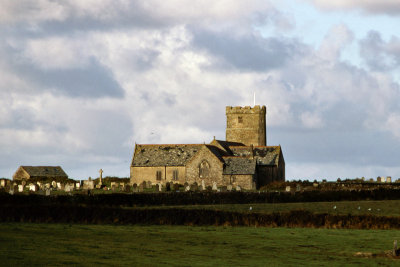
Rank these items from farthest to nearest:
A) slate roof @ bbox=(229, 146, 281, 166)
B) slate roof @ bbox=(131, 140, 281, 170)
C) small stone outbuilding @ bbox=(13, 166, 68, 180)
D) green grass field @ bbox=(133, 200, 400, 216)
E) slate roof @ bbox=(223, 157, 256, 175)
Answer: small stone outbuilding @ bbox=(13, 166, 68, 180) → slate roof @ bbox=(229, 146, 281, 166) → slate roof @ bbox=(131, 140, 281, 170) → slate roof @ bbox=(223, 157, 256, 175) → green grass field @ bbox=(133, 200, 400, 216)

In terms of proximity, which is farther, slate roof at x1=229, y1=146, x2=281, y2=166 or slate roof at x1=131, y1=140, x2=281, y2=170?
slate roof at x1=229, y1=146, x2=281, y2=166

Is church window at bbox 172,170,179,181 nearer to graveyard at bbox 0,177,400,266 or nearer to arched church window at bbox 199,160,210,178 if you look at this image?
arched church window at bbox 199,160,210,178

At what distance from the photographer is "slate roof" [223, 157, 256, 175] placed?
8838 cm

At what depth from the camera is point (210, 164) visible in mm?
90562

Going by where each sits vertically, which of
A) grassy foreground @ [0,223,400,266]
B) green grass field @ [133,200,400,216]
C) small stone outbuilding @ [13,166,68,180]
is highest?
small stone outbuilding @ [13,166,68,180]

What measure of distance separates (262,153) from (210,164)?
10066 millimetres

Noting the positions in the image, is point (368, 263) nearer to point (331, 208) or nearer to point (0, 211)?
point (0, 211)

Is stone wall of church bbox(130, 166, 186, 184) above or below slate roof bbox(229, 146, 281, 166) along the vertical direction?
below

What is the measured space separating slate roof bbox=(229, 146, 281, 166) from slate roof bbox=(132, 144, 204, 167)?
6.10 m

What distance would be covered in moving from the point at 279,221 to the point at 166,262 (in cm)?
1571

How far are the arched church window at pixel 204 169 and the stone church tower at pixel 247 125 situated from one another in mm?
23675

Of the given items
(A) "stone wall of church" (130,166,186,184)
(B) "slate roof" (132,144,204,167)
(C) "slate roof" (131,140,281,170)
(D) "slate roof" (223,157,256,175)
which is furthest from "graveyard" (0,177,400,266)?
(B) "slate roof" (132,144,204,167)

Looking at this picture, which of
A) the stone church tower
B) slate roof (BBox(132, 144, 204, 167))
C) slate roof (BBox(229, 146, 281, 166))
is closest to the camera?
slate roof (BBox(229, 146, 281, 166))

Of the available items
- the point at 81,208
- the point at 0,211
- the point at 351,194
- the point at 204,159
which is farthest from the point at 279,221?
the point at 204,159
